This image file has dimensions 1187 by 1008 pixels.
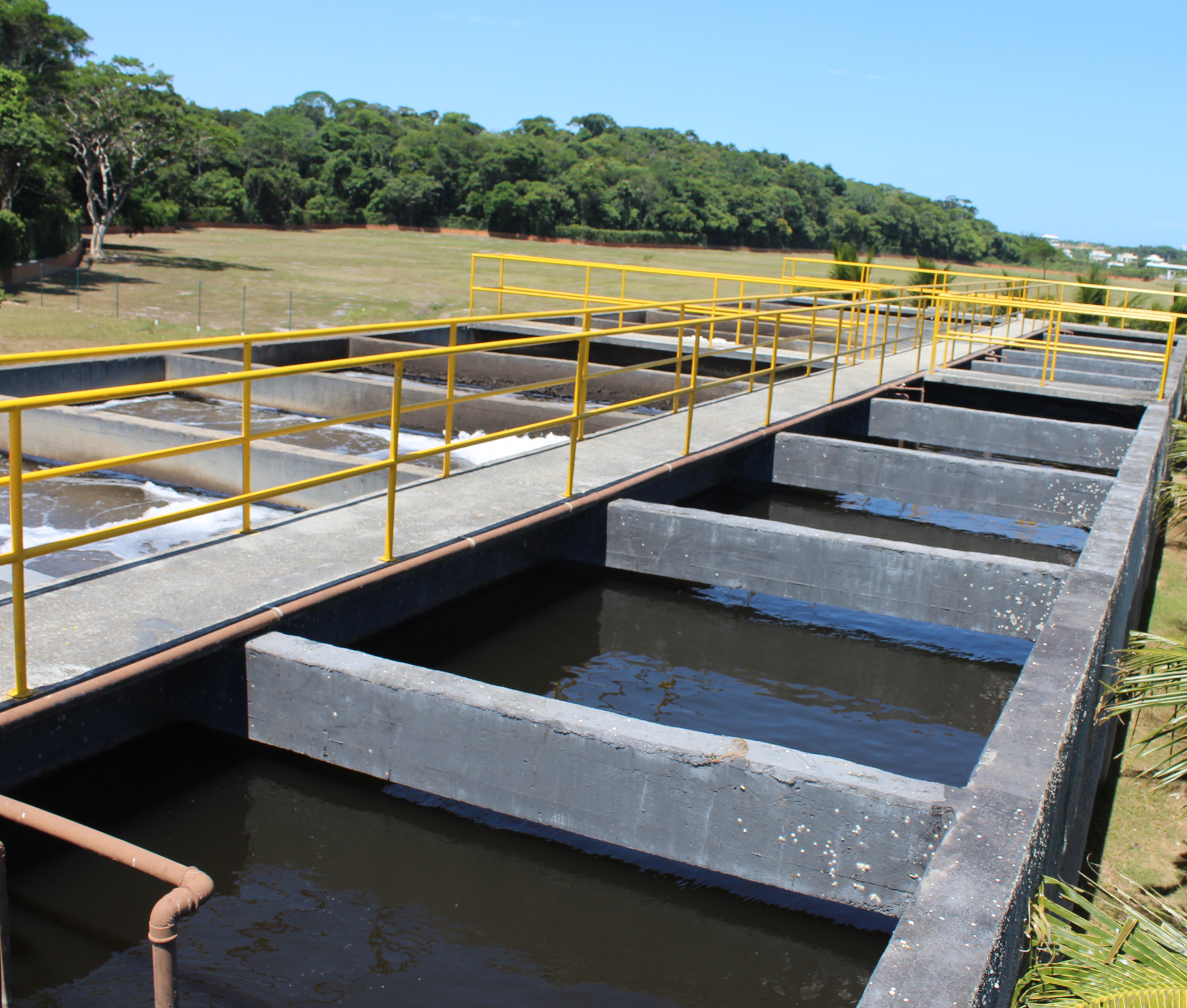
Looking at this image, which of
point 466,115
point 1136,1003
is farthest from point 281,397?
point 466,115

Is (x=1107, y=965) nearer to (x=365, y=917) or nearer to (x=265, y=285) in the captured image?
(x=365, y=917)

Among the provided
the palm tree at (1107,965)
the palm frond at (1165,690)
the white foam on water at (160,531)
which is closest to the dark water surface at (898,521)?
the white foam on water at (160,531)

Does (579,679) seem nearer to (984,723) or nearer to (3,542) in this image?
(984,723)

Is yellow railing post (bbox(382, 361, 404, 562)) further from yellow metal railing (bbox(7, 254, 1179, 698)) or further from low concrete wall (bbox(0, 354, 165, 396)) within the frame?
low concrete wall (bbox(0, 354, 165, 396))

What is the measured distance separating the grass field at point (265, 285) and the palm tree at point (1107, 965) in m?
18.6

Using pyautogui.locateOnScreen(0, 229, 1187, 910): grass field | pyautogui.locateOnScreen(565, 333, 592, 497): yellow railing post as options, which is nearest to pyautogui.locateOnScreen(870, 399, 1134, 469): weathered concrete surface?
pyautogui.locateOnScreen(0, 229, 1187, 910): grass field

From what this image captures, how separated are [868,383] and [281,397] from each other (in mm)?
7823

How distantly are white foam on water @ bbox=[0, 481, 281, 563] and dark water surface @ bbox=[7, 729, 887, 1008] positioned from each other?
3865 mm

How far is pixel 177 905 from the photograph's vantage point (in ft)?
8.57

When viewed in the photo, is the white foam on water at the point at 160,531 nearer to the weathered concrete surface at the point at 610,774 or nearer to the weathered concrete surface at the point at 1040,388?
the weathered concrete surface at the point at 610,774

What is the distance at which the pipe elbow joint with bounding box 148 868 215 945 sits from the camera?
2.56m

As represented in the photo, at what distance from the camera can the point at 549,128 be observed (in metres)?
125

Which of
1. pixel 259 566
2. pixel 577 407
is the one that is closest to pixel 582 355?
pixel 577 407

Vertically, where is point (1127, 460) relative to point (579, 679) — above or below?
above
